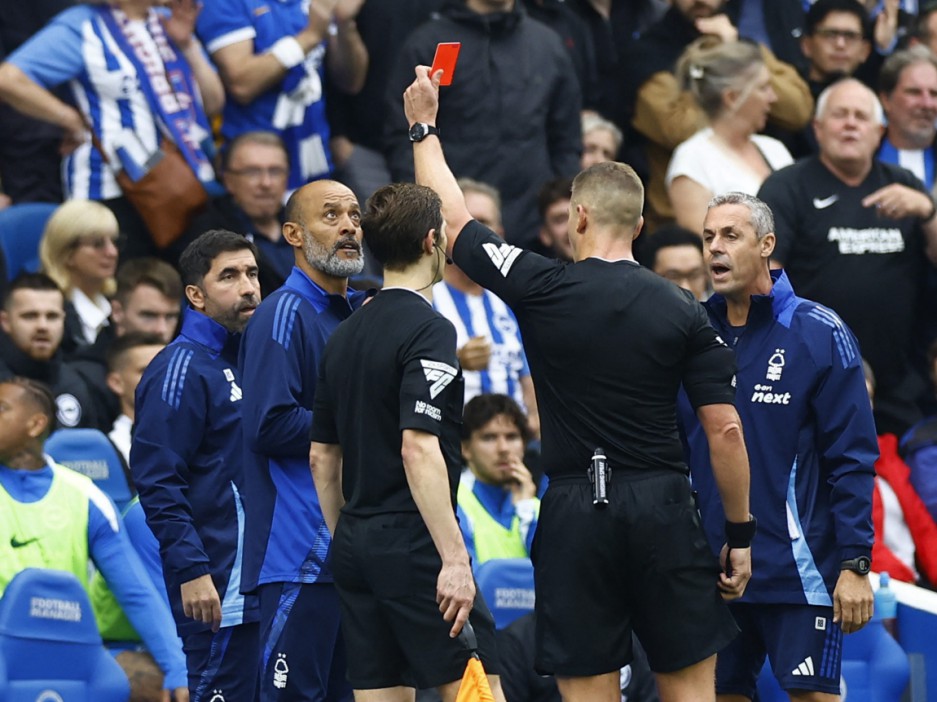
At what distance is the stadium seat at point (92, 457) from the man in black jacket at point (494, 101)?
268cm

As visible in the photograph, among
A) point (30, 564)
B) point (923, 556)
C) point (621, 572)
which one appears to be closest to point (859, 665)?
point (923, 556)

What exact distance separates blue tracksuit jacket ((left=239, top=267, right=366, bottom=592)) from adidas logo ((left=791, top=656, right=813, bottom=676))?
171 centimetres

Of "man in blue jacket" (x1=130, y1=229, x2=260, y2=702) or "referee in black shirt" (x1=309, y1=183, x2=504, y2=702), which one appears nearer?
"referee in black shirt" (x1=309, y1=183, x2=504, y2=702)

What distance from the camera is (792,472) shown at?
6.56m

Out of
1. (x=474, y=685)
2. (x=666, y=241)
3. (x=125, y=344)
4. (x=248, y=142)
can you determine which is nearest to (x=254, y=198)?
(x=248, y=142)

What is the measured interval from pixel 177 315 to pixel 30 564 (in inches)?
87.8

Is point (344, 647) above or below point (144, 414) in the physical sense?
below

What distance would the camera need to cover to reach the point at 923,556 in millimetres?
9484

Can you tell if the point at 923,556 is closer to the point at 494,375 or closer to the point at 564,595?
the point at 494,375

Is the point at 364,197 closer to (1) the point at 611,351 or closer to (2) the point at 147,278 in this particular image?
(2) the point at 147,278

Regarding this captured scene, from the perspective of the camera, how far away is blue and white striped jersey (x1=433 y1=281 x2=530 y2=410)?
32.1ft

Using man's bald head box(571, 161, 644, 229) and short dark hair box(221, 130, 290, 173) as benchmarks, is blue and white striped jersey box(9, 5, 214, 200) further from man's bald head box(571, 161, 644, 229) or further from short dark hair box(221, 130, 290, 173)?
man's bald head box(571, 161, 644, 229)

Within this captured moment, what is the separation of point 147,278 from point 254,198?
2.88ft

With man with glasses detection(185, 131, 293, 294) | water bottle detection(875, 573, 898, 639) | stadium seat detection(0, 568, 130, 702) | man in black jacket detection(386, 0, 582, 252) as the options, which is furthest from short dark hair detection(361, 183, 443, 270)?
man in black jacket detection(386, 0, 582, 252)
